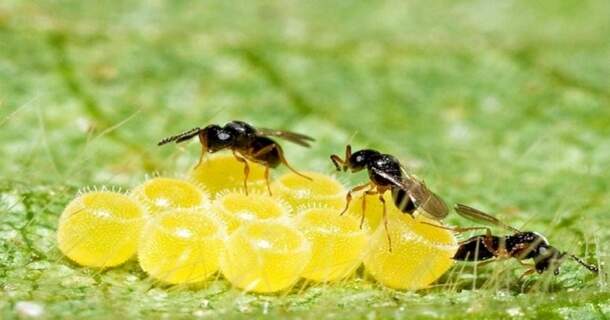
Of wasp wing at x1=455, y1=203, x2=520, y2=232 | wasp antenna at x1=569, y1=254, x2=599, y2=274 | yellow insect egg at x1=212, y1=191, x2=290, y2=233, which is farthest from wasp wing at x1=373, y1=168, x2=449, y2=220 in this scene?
wasp antenna at x1=569, y1=254, x2=599, y2=274

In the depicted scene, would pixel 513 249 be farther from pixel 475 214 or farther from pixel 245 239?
pixel 245 239

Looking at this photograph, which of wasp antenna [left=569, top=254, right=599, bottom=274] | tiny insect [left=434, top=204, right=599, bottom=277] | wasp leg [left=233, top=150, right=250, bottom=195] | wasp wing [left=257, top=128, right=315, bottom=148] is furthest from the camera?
wasp wing [left=257, top=128, right=315, bottom=148]

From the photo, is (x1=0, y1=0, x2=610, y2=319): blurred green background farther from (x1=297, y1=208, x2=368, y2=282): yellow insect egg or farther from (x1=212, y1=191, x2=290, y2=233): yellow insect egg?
(x1=212, y1=191, x2=290, y2=233): yellow insect egg

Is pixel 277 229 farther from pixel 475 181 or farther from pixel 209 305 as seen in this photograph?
pixel 475 181

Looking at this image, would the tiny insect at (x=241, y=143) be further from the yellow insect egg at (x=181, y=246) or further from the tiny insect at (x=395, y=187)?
the yellow insect egg at (x=181, y=246)

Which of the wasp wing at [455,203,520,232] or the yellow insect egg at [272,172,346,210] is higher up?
the yellow insect egg at [272,172,346,210]

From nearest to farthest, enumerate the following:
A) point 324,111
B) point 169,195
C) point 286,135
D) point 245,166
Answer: point 169,195
point 245,166
point 286,135
point 324,111

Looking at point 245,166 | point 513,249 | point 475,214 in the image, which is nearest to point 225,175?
point 245,166
